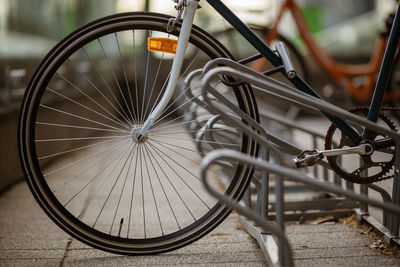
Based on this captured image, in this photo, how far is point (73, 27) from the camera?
6.01m

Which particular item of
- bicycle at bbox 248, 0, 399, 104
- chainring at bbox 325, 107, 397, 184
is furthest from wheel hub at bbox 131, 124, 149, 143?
bicycle at bbox 248, 0, 399, 104

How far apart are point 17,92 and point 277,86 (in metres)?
2.67

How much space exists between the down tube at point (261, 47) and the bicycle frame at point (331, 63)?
2863mm

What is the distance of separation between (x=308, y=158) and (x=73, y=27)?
4.32 meters

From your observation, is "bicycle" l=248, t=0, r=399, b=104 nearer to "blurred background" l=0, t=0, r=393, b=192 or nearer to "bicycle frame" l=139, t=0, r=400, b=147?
"blurred background" l=0, t=0, r=393, b=192

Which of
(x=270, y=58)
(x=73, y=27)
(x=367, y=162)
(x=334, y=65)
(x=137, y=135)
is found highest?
(x=73, y=27)

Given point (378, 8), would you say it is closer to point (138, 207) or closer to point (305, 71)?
point (305, 71)

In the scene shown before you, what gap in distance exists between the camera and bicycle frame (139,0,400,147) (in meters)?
2.30

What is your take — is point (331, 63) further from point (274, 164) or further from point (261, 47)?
point (274, 164)

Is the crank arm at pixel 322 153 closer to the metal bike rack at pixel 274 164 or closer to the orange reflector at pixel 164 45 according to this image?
the metal bike rack at pixel 274 164

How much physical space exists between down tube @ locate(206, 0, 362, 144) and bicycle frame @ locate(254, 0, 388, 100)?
9.39ft

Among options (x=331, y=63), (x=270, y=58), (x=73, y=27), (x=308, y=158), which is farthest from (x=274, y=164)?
(x=73, y=27)

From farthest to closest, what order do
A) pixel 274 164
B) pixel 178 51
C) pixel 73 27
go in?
pixel 73 27 < pixel 178 51 < pixel 274 164

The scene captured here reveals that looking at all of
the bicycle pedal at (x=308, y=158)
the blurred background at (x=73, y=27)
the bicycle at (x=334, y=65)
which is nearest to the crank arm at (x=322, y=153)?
the bicycle pedal at (x=308, y=158)
